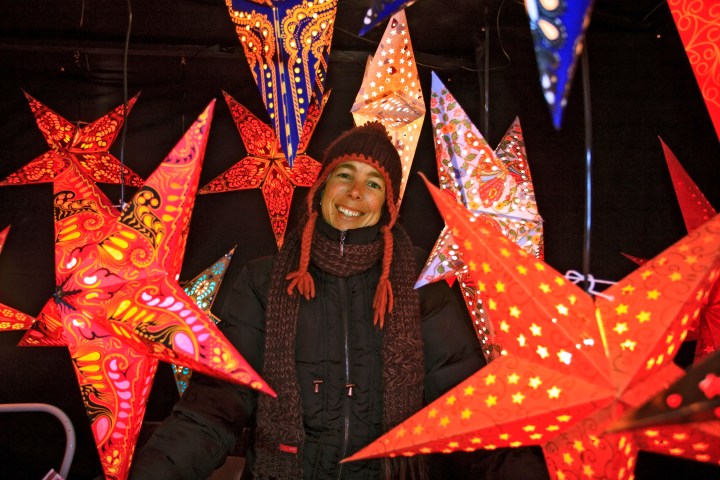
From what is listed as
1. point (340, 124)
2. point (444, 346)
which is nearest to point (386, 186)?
point (444, 346)

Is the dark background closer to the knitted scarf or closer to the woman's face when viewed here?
the woman's face

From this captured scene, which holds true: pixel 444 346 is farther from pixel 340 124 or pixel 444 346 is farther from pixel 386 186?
pixel 340 124

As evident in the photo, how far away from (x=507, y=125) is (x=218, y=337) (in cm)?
235

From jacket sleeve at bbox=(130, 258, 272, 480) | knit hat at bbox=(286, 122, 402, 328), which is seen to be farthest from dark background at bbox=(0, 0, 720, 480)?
jacket sleeve at bbox=(130, 258, 272, 480)

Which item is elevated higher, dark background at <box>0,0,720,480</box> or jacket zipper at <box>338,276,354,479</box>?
dark background at <box>0,0,720,480</box>

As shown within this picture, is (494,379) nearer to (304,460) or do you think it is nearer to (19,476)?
(304,460)

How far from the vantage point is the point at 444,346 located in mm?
1960

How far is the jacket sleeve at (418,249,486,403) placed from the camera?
192cm

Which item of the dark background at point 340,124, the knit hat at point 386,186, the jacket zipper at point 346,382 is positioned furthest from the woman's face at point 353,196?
the dark background at point 340,124

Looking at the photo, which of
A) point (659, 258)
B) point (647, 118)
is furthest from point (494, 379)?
point (647, 118)

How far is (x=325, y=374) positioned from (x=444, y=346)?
44cm

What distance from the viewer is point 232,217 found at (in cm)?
313

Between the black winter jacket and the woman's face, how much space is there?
0.04 m

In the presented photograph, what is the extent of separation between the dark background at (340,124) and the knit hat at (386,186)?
1028 millimetres
